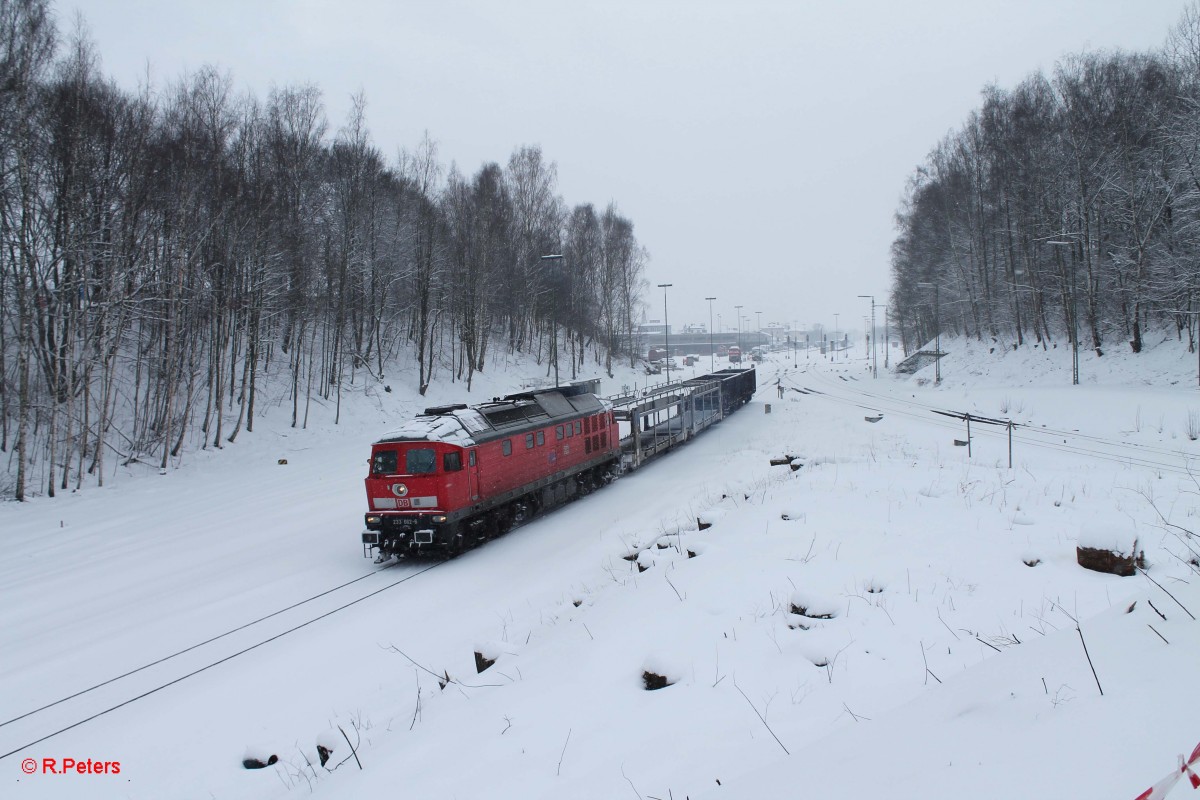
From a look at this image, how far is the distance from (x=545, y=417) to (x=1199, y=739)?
617 inches

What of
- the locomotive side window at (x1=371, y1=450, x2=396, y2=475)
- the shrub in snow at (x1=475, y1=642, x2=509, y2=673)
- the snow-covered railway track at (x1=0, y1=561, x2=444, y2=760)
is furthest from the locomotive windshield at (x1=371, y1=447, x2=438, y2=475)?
the shrub in snow at (x1=475, y1=642, x2=509, y2=673)

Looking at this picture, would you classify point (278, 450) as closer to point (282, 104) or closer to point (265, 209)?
point (265, 209)

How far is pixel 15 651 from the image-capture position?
9.48m

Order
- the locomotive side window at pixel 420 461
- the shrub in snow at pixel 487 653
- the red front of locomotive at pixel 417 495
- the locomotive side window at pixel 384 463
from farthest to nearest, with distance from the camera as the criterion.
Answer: the locomotive side window at pixel 384 463, the locomotive side window at pixel 420 461, the red front of locomotive at pixel 417 495, the shrub in snow at pixel 487 653

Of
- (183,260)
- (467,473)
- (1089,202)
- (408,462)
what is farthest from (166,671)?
(1089,202)

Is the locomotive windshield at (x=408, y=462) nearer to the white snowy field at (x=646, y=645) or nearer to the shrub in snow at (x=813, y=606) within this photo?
the white snowy field at (x=646, y=645)

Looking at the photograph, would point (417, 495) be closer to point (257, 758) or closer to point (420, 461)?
point (420, 461)

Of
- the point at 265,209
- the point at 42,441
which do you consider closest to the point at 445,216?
the point at 265,209

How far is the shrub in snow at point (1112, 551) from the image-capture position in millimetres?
7305

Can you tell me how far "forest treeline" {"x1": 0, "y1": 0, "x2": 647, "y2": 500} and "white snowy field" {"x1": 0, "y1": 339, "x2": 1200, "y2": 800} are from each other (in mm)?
5467

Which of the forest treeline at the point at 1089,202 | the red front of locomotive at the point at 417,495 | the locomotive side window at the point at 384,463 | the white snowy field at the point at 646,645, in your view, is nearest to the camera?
the white snowy field at the point at 646,645

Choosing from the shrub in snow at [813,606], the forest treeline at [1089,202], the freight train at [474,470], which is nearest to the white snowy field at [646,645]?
the shrub in snow at [813,606]

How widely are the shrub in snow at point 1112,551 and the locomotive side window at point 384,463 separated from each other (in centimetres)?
1211

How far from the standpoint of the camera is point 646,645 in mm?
6902
